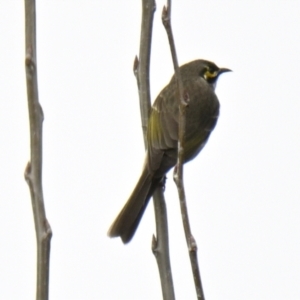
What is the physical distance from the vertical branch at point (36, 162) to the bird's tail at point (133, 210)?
228cm

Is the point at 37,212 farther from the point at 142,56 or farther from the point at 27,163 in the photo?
the point at 142,56

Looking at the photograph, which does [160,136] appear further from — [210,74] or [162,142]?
[210,74]

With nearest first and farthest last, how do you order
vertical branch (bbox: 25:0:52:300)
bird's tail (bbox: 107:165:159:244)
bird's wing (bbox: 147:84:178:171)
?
vertical branch (bbox: 25:0:52:300) → bird's tail (bbox: 107:165:159:244) → bird's wing (bbox: 147:84:178:171)

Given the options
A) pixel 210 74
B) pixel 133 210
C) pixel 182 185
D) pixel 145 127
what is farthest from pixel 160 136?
pixel 182 185

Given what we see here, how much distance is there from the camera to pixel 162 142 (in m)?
4.70

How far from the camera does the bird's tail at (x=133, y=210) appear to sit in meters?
4.53

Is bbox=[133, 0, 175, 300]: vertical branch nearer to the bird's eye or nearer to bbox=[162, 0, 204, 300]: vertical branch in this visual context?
bbox=[162, 0, 204, 300]: vertical branch

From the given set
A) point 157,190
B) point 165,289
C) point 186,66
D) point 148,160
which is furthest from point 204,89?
point 165,289

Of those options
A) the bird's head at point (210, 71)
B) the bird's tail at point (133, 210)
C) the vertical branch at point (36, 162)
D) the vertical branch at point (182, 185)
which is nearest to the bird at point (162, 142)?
the bird's tail at point (133, 210)

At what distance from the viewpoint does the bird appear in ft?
15.0

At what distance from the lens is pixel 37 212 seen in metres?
2.20

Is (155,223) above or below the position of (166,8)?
below

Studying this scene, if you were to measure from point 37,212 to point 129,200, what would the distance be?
2.51 m

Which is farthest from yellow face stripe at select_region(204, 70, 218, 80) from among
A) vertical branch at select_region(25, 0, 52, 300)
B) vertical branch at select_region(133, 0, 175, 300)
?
vertical branch at select_region(25, 0, 52, 300)
